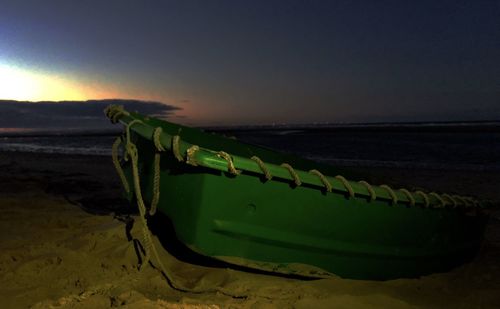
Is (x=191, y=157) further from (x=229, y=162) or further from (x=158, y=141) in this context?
(x=158, y=141)

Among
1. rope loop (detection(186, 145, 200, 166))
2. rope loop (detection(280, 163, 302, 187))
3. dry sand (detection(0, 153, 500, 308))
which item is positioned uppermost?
rope loop (detection(186, 145, 200, 166))

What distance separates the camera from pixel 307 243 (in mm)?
2967

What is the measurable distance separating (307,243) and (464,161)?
1222 cm

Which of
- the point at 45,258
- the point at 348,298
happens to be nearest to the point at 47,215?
the point at 45,258

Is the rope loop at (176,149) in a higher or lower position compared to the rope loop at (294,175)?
higher

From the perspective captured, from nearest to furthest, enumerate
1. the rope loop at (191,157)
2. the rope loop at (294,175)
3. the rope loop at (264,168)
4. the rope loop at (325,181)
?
the rope loop at (191,157) < the rope loop at (264,168) < the rope loop at (294,175) < the rope loop at (325,181)

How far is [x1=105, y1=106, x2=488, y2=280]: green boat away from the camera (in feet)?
A: 8.57

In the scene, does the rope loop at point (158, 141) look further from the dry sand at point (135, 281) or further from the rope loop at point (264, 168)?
the dry sand at point (135, 281)

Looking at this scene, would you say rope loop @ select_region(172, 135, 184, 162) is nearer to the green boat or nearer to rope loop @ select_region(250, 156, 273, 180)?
the green boat

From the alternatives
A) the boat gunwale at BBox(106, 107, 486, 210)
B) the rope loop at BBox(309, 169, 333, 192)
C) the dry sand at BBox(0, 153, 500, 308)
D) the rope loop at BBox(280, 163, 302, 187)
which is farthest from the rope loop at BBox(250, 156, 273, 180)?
the dry sand at BBox(0, 153, 500, 308)

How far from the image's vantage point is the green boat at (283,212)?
2.61 m

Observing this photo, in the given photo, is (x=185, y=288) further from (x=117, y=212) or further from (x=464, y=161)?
(x=464, y=161)

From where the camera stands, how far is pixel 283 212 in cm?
279

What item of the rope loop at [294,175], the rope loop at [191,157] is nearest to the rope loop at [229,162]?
the rope loop at [191,157]
